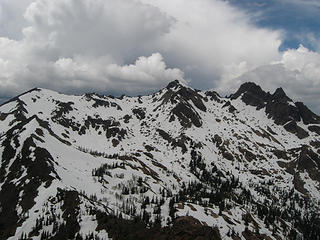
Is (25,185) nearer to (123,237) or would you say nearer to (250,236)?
(123,237)

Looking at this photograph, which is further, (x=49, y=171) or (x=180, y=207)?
(x=180, y=207)

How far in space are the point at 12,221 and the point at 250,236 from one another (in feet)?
534

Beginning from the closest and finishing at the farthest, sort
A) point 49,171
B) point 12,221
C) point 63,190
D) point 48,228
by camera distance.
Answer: point 48,228
point 12,221
point 63,190
point 49,171

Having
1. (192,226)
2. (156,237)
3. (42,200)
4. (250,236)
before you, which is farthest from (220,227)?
(42,200)

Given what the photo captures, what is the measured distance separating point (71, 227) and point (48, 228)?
17.9 m

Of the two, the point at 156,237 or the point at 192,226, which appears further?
the point at 192,226

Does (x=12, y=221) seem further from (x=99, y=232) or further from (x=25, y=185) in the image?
(x=99, y=232)

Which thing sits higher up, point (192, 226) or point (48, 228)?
point (192, 226)

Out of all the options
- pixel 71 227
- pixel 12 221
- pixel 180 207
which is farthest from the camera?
pixel 180 207

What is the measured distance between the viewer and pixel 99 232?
10869cm

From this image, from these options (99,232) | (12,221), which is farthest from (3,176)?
(99,232)

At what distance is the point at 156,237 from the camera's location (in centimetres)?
9875

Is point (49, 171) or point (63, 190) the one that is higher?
point (49, 171)

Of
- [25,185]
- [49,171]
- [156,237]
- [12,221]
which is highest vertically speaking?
[49,171]
